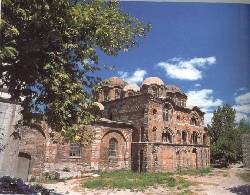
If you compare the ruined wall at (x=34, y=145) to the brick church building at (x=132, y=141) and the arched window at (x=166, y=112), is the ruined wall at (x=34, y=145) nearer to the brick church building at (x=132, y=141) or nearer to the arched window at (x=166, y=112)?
the brick church building at (x=132, y=141)

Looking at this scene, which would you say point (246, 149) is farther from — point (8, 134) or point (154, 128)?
point (154, 128)

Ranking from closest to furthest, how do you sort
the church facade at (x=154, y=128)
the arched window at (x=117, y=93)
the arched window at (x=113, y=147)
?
the church facade at (x=154, y=128) → the arched window at (x=113, y=147) → the arched window at (x=117, y=93)

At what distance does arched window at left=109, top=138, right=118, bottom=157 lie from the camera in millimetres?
14320

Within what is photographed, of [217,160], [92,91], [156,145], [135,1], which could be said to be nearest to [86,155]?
[156,145]

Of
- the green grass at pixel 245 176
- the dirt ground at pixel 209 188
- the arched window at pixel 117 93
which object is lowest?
the dirt ground at pixel 209 188

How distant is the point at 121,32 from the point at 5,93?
212 cm

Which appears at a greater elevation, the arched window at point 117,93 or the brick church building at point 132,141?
the arched window at point 117,93

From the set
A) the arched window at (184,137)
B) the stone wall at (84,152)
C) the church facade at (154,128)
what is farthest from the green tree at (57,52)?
the arched window at (184,137)

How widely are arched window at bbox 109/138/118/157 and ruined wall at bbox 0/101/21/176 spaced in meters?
8.16

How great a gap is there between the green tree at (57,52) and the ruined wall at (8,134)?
0.24m

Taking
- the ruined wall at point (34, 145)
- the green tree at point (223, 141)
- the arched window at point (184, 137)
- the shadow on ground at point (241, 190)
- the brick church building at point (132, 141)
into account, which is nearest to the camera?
the shadow on ground at point (241, 190)

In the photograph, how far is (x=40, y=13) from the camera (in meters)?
4.80

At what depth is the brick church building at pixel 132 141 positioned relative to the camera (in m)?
10.7

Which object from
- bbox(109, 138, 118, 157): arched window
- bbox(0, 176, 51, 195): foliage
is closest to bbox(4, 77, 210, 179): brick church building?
bbox(109, 138, 118, 157): arched window
